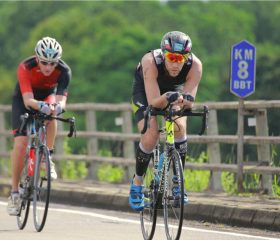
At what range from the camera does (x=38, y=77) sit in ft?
40.9

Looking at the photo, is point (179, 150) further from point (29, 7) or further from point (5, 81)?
point (29, 7)

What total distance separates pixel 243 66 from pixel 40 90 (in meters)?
3.90

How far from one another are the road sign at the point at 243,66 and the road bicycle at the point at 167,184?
4840mm

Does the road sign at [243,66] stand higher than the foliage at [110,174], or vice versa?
the road sign at [243,66]

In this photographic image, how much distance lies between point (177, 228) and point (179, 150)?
935 mm

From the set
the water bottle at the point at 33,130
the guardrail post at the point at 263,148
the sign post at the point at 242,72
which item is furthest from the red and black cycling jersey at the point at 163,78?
the guardrail post at the point at 263,148

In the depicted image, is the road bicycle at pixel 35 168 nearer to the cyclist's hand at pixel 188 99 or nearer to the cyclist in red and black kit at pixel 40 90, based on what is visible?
the cyclist in red and black kit at pixel 40 90

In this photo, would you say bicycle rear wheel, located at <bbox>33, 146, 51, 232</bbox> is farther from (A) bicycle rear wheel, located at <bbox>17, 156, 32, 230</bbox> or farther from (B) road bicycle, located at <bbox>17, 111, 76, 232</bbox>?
(A) bicycle rear wheel, located at <bbox>17, 156, 32, 230</bbox>

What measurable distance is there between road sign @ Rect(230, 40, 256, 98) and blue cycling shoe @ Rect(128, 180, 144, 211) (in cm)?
485

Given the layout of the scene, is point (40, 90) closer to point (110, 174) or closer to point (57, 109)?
point (57, 109)

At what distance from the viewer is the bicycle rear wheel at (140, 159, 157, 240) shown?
1072 centimetres

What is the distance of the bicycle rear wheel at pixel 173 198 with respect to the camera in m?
10.2

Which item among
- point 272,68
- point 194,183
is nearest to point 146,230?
point 194,183

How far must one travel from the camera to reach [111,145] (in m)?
20.2
